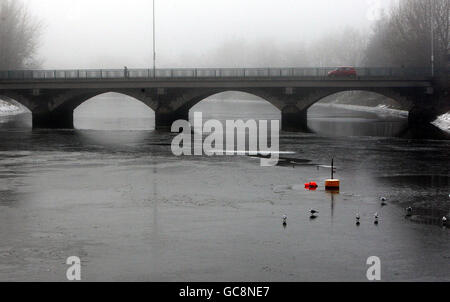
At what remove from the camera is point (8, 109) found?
12975 cm

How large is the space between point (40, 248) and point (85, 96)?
78172 millimetres

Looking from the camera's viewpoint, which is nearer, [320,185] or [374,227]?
[374,227]

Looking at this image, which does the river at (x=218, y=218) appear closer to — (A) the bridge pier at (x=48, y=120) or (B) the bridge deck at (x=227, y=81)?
(B) the bridge deck at (x=227, y=81)

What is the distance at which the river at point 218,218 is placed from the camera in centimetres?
1989

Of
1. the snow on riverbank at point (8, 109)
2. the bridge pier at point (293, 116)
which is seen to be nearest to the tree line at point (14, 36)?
the snow on riverbank at point (8, 109)

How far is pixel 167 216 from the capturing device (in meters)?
27.1

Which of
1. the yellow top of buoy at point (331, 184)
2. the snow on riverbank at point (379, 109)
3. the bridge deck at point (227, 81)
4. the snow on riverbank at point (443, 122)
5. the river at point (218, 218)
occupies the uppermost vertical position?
the bridge deck at point (227, 81)

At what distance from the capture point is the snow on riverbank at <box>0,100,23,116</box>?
126000 millimetres

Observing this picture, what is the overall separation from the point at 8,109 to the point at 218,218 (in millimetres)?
111577

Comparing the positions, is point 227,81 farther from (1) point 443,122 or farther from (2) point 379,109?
(2) point 379,109

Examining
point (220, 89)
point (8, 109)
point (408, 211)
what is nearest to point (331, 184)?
point (408, 211)

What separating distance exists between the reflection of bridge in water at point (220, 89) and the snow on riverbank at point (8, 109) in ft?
107
